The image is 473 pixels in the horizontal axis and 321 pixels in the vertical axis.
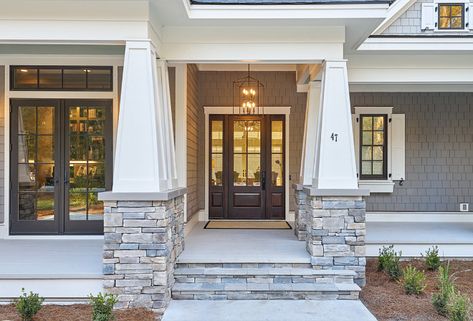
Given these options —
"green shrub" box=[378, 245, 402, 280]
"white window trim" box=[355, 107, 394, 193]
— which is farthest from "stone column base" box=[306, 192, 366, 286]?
"white window trim" box=[355, 107, 394, 193]

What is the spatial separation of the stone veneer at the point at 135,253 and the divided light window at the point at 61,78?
2.87m

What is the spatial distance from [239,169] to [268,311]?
16.8 feet

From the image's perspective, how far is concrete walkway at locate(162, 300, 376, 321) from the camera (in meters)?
4.51

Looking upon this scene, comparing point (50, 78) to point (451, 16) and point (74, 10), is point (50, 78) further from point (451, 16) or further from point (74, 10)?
point (451, 16)

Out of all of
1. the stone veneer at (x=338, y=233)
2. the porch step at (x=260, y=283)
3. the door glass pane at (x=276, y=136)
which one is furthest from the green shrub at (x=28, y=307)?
the door glass pane at (x=276, y=136)

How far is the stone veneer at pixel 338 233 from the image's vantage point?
5.37 m

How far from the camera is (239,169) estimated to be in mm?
9617

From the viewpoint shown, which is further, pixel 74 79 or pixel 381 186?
pixel 381 186

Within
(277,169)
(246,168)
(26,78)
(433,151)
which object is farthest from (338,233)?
(26,78)

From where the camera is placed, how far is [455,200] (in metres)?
9.20

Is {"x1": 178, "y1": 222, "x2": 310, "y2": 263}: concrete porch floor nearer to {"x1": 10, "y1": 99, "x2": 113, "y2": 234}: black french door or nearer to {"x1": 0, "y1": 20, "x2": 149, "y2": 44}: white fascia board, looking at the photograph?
{"x1": 10, "y1": 99, "x2": 113, "y2": 234}: black french door

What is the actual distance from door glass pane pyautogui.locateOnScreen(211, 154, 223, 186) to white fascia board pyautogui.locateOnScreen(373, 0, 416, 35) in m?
4.18

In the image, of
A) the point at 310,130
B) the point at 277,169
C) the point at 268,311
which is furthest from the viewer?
the point at 277,169

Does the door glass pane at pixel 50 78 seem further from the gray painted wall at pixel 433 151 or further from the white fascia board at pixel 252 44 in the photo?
the gray painted wall at pixel 433 151
